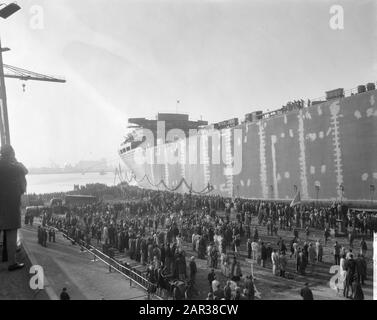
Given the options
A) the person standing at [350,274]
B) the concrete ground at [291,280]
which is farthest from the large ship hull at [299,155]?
the person standing at [350,274]

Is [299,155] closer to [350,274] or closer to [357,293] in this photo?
[350,274]

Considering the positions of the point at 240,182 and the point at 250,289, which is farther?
the point at 240,182

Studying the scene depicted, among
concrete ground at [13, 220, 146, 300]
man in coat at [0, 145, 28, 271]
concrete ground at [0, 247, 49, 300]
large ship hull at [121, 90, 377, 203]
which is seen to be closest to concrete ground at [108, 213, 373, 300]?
concrete ground at [13, 220, 146, 300]

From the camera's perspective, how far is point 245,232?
20531 millimetres

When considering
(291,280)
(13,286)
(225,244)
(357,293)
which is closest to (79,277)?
(13,286)

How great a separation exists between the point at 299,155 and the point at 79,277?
21.3 meters

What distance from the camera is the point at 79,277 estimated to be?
42.3 ft

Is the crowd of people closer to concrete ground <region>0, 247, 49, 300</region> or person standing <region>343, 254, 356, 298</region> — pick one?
person standing <region>343, 254, 356, 298</region>

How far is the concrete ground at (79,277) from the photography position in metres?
10.8

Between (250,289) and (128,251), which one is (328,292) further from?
(128,251)

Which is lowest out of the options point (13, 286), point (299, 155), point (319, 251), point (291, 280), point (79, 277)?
point (291, 280)

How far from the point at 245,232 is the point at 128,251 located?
6611mm
